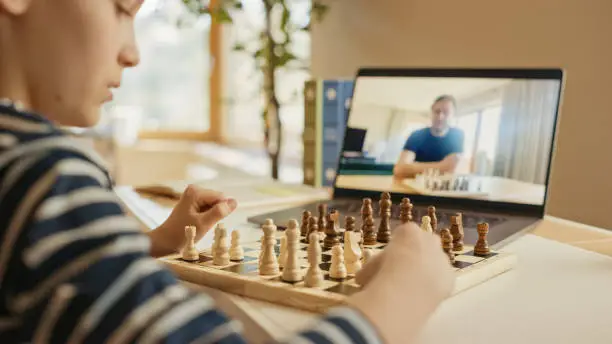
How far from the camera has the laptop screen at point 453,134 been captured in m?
1.27

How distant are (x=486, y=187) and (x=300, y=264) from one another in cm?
59

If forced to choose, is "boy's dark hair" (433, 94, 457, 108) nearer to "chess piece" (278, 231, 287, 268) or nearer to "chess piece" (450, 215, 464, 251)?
"chess piece" (450, 215, 464, 251)

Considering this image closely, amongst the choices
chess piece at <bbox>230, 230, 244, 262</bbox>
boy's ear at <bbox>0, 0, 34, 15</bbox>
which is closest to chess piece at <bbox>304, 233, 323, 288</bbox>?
chess piece at <bbox>230, 230, 244, 262</bbox>

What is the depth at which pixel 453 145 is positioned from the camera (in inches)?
Result: 52.7

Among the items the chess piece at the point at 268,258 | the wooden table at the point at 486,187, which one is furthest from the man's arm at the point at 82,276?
the wooden table at the point at 486,187

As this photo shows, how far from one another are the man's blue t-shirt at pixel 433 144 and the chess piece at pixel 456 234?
0.39 meters

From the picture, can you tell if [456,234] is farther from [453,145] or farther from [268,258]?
[453,145]

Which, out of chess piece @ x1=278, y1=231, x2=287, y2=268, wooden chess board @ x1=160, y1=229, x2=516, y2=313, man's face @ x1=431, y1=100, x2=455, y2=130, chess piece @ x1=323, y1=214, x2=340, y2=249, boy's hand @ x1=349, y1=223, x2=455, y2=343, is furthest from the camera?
man's face @ x1=431, y1=100, x2=455, y2=130

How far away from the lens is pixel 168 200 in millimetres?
1464

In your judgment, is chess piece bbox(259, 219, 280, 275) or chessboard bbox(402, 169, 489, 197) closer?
chess piece bbox(259, 219, 280, 275)

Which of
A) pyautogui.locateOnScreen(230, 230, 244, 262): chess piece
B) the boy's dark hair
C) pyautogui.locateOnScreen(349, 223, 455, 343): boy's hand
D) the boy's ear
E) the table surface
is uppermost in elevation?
the boy's ear

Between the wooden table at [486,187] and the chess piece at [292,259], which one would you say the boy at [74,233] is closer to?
the chess piece at [292,259]

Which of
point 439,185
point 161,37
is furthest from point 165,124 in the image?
point 439,185

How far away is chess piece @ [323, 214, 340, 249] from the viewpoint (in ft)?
3.24
